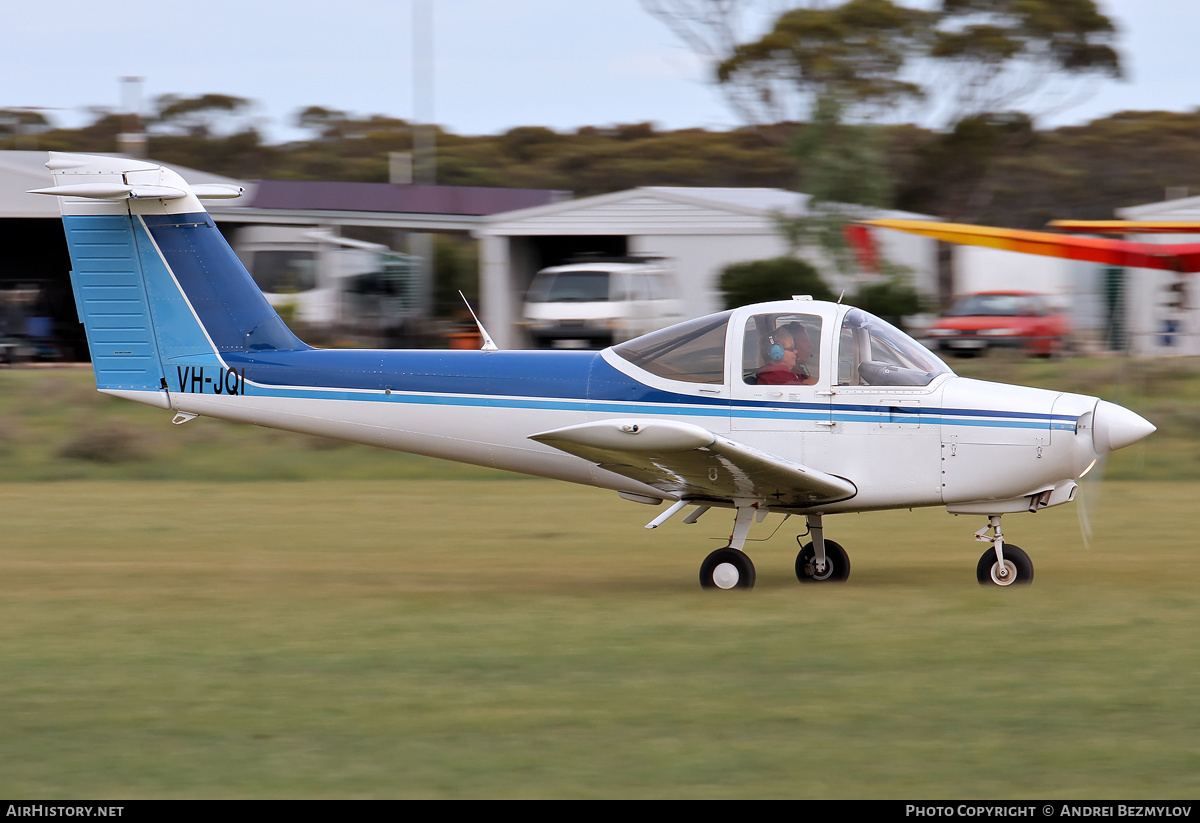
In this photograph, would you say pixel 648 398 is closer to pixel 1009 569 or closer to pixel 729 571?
pixel 729 571

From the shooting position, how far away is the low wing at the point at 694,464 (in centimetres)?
717

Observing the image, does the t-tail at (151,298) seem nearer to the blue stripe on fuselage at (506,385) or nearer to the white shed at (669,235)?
the blue stripe on fuselage at (506,385)

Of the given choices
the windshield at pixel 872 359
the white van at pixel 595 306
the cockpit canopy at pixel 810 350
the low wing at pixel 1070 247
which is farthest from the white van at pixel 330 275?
the windshield at pixel 872 359

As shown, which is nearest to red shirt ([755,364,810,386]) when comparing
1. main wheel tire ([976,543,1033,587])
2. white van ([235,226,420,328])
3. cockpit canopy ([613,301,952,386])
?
cockpit canopy ([613,301,952,386])

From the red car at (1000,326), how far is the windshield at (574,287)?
6.30 m

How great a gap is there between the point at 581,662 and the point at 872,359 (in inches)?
107

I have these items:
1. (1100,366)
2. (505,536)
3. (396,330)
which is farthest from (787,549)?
(396,330)

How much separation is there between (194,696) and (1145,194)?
5712 centimetres

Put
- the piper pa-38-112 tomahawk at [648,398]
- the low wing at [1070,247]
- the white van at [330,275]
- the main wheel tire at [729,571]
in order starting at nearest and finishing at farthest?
the piper pa-38-112 tomahawk at [648,398] < the main wheel tire at [729,571] < the low wing at [1070,247] < the white van at [330,275]

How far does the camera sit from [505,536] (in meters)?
10.6

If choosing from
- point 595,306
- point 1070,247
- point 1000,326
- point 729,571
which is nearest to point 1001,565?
point 729,571

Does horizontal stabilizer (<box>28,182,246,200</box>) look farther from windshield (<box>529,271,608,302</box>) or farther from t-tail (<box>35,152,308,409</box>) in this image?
windshield (<box>529,271,608,302</box>)

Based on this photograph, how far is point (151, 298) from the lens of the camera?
29.1ft

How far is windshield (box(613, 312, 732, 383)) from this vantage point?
7.92m
